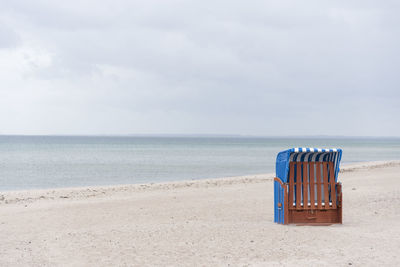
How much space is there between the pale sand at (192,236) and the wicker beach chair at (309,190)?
397mm

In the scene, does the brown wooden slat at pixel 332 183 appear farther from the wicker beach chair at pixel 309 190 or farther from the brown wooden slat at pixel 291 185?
the brown wooden slat at pixel 291 185

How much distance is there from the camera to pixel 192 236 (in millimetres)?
9008

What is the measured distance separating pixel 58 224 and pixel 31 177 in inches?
865

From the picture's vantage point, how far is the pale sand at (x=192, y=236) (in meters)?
7.45

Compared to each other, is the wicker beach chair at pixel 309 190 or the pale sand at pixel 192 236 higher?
the wicker beach chair at pixel 309 190

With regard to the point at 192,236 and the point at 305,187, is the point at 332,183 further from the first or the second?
the point at 192,236

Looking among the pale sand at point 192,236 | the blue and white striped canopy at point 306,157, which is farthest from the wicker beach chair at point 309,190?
the pale sand at point 192,236

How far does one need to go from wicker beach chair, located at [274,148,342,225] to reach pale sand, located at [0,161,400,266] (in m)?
0.40

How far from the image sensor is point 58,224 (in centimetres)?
1112

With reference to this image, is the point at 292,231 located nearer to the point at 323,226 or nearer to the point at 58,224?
the point at 323,226

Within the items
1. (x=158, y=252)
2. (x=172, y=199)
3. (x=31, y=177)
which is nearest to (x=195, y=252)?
(x=158, y=252)

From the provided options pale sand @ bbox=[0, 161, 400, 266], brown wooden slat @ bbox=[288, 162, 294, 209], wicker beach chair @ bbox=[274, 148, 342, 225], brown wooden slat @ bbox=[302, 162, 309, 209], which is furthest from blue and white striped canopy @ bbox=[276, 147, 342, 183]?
pale sand @ bbox=[0, 161, 400, 266]

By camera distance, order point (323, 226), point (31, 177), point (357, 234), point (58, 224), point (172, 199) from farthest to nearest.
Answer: point (31, 177) → point (172, 199) → point (58, 224) → point (323, 226) → point (357, 234)

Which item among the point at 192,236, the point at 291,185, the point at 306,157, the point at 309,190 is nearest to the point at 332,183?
the point at 309,190
